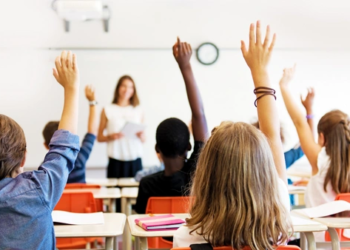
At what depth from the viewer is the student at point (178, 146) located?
231 centimetres

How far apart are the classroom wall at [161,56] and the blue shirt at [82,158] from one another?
2.32 m

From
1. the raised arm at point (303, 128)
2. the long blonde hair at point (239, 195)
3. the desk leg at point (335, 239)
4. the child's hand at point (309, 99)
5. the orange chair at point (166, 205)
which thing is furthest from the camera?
the child's hand at point (309, 99)

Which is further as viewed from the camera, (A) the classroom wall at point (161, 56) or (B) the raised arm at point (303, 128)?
(A) the classroom wall at point (161, 56)

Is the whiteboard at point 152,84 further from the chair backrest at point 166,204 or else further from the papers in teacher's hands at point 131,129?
the chair backrest at point 166,204

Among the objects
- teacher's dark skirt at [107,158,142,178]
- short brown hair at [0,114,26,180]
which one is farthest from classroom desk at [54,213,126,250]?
teacher's dark skirt at [107,158,142,178]

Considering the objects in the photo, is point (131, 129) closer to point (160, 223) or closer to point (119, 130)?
point (119, 130)

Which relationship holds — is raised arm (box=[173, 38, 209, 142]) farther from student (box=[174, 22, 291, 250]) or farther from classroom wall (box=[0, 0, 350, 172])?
classroom wall (box=[0, 0, 350, 172])

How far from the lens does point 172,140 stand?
2.36 m

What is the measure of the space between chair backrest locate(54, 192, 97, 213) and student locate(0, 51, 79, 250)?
88cm

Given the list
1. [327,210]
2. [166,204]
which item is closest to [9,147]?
[166,204]

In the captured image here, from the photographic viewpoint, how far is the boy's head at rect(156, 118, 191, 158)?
236 cm

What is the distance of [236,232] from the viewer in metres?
1.18

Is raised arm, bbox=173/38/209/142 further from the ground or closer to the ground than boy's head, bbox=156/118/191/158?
further from the ground

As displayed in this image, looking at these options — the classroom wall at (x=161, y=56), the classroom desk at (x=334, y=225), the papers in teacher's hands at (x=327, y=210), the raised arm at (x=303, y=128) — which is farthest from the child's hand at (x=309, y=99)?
the classroom wall at (x=161, y=56)
